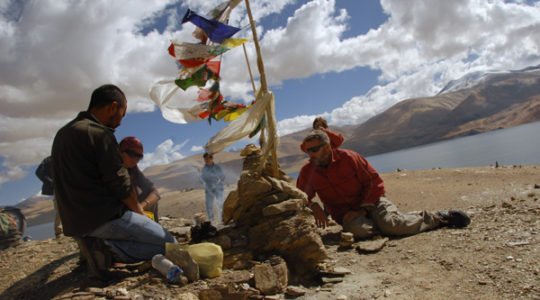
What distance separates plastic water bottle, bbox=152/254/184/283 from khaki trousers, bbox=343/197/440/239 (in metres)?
3.22

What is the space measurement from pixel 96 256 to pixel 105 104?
1765 millimetres

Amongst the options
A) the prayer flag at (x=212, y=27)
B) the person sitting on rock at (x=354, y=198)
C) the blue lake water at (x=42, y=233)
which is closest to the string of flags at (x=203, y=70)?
the prayer flag at (x=212, y=27)

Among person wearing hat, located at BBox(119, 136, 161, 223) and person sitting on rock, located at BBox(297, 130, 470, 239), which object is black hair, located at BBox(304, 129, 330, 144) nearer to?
person sitting on rock, located at BBox(297, 130, 470, 239)

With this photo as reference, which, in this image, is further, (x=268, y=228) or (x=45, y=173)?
(x=45, y=173)

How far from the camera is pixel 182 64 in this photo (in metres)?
4.53

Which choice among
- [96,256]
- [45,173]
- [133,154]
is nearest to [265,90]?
[133,154]

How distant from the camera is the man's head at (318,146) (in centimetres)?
505

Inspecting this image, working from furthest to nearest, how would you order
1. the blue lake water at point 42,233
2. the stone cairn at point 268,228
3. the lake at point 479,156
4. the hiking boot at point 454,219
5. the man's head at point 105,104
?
1. the blue lake water at point 42,233
2. the lake at point 479,156
3. the hiking boot at point 454,219
4. the stone cairn at point 268,228
5. the man's head at point 105,104

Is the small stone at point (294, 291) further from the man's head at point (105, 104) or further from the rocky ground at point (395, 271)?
the man's head at point (105, 104)

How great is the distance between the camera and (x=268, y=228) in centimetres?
398

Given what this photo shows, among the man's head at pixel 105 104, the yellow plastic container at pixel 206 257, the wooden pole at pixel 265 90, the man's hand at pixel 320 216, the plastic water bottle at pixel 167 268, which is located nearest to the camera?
the plastic water bottle at pixel 167 268

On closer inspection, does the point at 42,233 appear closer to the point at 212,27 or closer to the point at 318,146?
the point at 212,27

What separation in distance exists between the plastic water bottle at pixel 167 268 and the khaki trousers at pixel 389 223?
322 centimetres

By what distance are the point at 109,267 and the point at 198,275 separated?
116 centimetres
